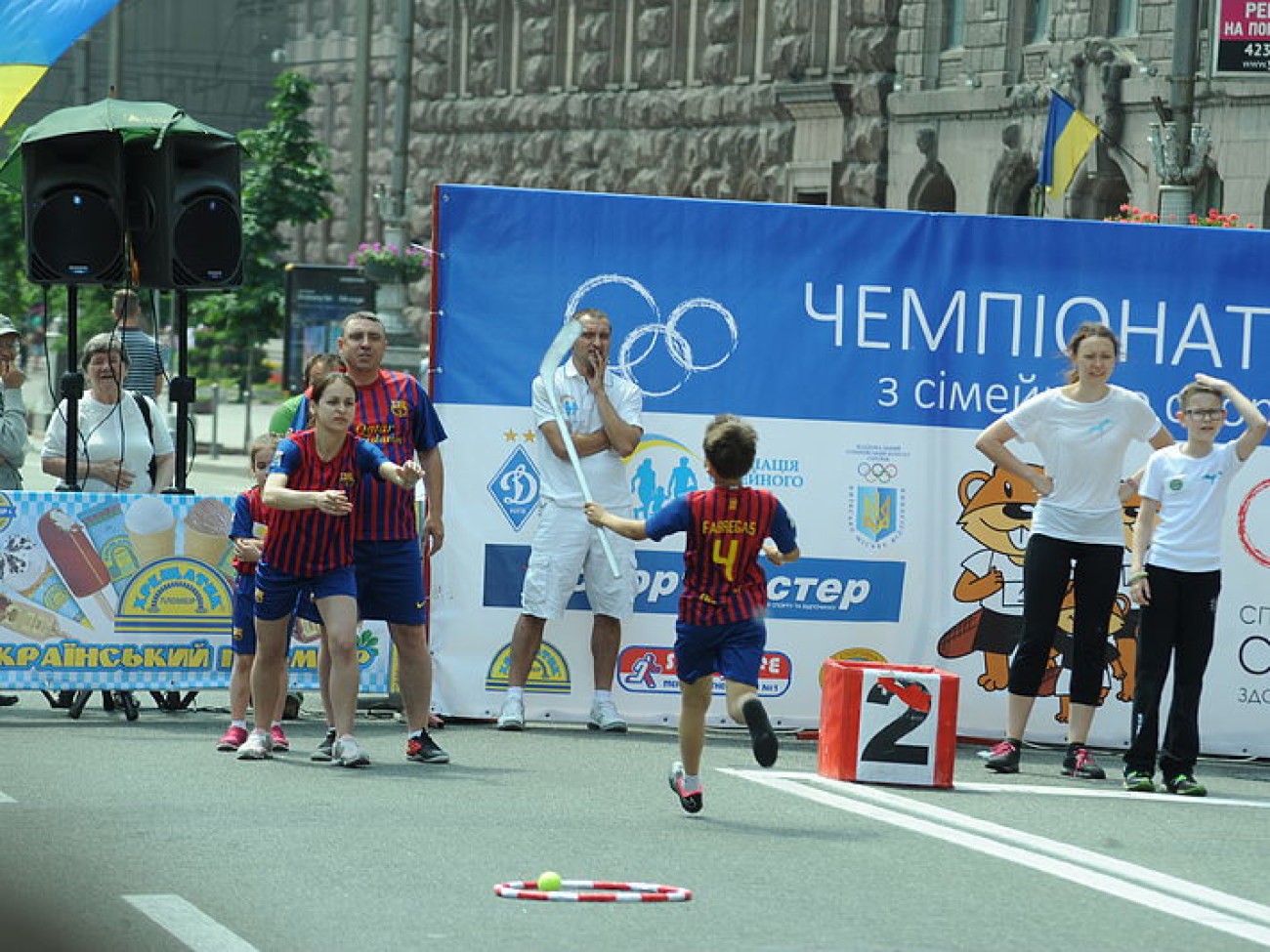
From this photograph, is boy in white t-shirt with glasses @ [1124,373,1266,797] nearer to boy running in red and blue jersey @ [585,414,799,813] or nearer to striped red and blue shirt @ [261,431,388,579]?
boy running in red and blue jersey @ [585,414,799,813]

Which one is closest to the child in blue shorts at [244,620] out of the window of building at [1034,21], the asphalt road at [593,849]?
the asphalt road at [593,849]

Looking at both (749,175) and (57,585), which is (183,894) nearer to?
(57,585)

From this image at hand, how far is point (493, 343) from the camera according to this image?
40.4ft

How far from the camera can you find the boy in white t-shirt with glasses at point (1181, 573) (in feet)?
36.0

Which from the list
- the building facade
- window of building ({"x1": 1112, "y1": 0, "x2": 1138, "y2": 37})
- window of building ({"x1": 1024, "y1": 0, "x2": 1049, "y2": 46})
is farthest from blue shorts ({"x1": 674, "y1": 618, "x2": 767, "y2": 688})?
window of building ({"x1": 1024, "y1": 0, "x2": 1049, "y2": 46})

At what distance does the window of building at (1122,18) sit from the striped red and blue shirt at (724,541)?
948 inches

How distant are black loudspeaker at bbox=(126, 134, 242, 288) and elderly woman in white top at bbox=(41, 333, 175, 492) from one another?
50cm

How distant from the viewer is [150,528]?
12.5 metres

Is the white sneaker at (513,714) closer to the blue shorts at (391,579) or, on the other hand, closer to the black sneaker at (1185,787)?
the blue shorts at (391,579)

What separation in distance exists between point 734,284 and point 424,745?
9.34ft

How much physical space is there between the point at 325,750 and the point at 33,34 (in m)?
3.93

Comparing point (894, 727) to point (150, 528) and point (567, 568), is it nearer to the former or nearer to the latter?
point (567, 568)

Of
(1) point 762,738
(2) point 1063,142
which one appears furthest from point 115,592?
(2) point 1063,142

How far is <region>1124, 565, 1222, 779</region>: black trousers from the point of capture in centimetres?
1097
